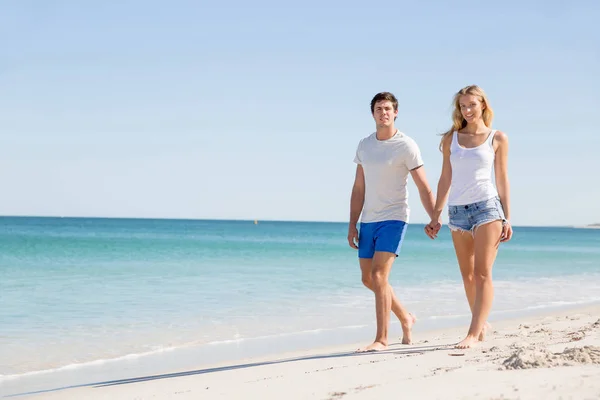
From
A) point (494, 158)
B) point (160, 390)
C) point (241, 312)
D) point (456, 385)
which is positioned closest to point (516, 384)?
point (456, 385)

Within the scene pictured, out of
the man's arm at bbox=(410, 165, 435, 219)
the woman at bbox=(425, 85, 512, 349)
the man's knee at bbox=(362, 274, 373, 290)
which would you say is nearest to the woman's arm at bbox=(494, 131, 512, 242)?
the woman at bbox=(425, 85, 512, 349)

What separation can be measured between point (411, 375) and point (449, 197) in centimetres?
141

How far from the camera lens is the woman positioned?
4516 mm

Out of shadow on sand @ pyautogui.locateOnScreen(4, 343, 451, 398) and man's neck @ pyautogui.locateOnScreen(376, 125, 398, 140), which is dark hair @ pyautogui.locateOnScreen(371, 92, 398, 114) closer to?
man's neck @ pyautogui.locateOnScreen(376, 125, 398, 140)

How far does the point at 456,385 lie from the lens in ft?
10.7

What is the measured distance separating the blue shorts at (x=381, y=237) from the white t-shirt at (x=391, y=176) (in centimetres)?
5

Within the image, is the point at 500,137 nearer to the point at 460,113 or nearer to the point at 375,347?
the point at 460,113

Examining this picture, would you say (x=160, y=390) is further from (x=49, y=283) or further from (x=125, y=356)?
(x=49, y=283)

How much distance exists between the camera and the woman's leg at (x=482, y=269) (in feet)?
14.8

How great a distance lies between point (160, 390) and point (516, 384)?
2.20m

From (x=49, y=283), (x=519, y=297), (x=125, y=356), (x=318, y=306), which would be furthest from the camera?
(x=49, y=283)

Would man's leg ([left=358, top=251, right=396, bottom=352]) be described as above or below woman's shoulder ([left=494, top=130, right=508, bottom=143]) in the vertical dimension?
below

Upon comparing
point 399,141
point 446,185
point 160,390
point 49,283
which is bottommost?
point 49,283

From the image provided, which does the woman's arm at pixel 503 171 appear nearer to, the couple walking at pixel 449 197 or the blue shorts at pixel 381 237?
the couple walking at pixel 449 197
